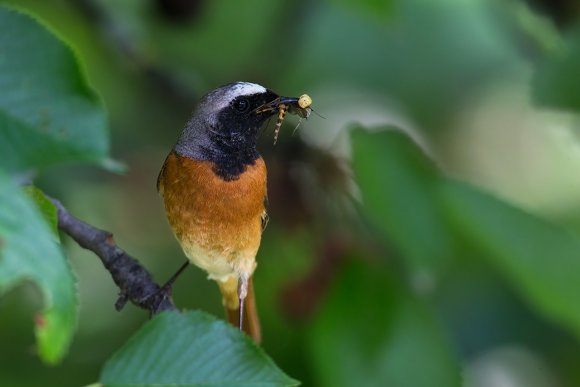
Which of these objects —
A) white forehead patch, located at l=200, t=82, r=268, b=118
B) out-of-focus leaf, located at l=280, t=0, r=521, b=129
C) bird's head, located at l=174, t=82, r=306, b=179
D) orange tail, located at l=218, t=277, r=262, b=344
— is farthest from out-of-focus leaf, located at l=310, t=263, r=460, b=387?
out-of-focus leaf, located at l=280, t=0, r=521, b=129

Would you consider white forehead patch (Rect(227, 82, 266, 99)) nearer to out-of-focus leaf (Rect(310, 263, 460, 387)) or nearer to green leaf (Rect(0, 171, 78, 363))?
out-of-focus leaf (Rect(310, 263, 460, 387))

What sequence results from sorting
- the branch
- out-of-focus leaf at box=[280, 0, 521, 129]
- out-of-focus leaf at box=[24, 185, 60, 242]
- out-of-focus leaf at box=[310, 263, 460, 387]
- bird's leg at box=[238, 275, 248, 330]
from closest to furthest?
out-of-focus leaf at box=[24, 185, 60, 242] < the branch < bird's leg at box=[238, 275, 248, 330] < out-of-focus leaf at box=[310, 263, 460, 387] < out-of-focus leaf at box=[280, 0, 521, 129]

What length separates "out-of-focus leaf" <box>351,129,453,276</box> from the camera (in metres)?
3.66

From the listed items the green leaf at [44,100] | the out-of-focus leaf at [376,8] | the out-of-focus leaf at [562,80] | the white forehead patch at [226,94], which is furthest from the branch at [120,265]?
the out-of-focus leaf at [562,80]

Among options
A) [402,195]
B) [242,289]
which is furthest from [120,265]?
[402,195]

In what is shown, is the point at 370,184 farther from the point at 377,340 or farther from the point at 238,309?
the point at 238,309

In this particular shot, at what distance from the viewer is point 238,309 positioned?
3850mm

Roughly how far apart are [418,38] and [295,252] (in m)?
3.06

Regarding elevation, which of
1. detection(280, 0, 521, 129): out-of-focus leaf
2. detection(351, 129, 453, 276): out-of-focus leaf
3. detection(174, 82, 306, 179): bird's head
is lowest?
detection(174, 82, 306, 179): bird's head

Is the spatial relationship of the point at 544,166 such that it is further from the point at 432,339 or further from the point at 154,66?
the point at 432,339

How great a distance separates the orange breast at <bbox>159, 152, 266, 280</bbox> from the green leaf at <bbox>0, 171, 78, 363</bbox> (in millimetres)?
1481

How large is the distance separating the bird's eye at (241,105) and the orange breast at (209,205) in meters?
0.22

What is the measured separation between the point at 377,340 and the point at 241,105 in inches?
51.2

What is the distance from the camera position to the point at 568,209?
660 centimetres
